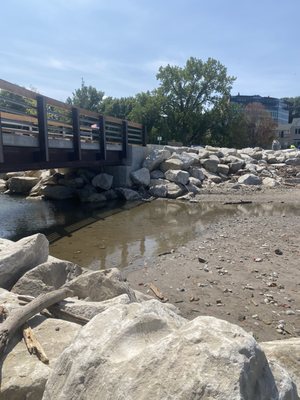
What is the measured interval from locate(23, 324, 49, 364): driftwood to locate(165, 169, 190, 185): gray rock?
18.5 m

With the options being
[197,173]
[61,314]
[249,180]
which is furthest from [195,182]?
[61,314]

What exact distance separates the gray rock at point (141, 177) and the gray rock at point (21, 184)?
23.0ft

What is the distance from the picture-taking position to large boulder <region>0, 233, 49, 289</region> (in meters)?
5.09

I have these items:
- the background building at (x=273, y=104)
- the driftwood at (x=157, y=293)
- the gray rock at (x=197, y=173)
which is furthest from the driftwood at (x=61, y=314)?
the background building at (x=273, y=104)

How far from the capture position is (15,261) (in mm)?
5215

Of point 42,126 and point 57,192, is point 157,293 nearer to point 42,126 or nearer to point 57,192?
point 42,126

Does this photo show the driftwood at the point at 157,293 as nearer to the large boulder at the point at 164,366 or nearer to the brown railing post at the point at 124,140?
the large boulder at the point at 164,366

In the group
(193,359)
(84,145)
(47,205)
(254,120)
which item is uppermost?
(254,120)

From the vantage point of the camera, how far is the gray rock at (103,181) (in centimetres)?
2178

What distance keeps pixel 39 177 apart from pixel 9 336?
22.5 m

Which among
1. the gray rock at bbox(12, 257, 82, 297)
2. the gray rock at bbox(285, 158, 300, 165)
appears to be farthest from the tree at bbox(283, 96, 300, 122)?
the gray rock at bbox(12, 257, 82, 297)

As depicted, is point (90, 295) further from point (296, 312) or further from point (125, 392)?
point (296, 312)

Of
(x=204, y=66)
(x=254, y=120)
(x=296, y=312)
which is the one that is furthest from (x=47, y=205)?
(x=254, y=120)

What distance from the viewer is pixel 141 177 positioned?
21938mm
